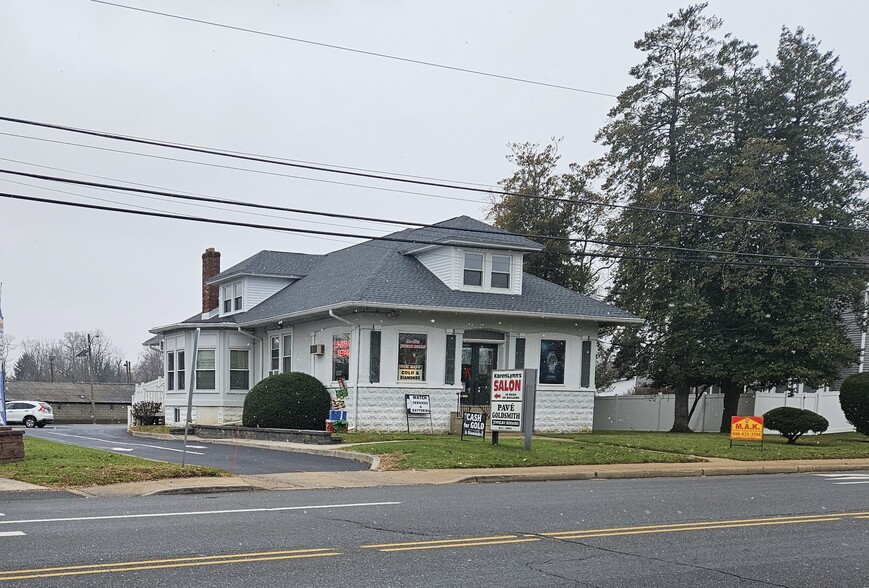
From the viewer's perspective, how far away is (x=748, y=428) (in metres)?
24.0

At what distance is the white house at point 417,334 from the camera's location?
28.6m

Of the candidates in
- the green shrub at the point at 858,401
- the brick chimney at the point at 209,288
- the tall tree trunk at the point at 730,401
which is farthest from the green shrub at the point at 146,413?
the green shrub at the point at 858,401

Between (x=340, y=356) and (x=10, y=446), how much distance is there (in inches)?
518

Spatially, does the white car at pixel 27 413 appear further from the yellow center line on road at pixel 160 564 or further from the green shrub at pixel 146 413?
the yellow center line on road at pixel 160 564

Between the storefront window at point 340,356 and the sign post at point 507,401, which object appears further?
the storefront window at point 340,356

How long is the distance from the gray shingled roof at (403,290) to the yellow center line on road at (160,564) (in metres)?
18.2

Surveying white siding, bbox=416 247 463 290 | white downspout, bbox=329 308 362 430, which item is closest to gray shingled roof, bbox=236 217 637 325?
white siding, bbox=416 247 463 290

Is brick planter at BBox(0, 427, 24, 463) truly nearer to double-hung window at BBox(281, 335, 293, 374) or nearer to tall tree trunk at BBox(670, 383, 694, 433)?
double-hung window at BBox(281, 335, 293, 374)

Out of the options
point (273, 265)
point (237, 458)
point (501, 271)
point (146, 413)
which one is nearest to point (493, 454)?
point (237, 458)

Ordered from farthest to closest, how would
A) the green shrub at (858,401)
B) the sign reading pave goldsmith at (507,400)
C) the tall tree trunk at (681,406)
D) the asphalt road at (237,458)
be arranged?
the tall tree trunk at (681,406)
the green shrub at (858,401)
the sign reading pave goldsmith at (507,400)
the asphalt road at (237,458)

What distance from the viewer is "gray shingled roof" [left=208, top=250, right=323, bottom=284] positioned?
121ft

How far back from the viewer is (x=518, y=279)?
31.4 m

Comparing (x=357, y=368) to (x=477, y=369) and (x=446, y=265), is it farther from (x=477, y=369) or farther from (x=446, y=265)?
(x=446, y=265)

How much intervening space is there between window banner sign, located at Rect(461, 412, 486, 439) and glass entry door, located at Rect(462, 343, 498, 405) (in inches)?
244
